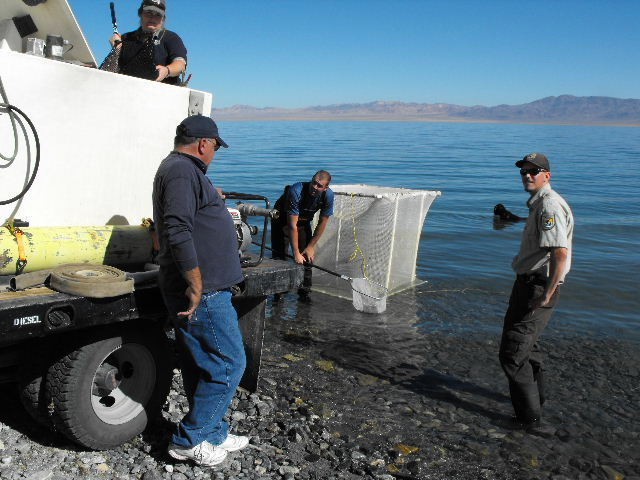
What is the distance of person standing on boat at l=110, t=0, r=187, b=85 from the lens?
223 inches

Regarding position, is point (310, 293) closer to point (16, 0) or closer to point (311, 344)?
point (311, 344)

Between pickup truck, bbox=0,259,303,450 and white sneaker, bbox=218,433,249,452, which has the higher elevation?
pickup truck, bbox=0,259,303,450

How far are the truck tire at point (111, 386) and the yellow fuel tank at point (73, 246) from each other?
0.73m

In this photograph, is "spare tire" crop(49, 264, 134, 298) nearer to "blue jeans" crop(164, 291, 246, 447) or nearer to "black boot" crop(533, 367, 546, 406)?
"blue jeans" crop(164, 291, 246, 447)

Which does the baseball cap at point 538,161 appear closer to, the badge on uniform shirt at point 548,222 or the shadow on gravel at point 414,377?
the badge on uniform shirt at point 548,222

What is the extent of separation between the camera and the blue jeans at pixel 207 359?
150 inches

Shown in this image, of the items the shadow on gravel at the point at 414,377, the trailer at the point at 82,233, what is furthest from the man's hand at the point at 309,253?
the trailer at the point at 82,233

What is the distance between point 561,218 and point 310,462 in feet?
8.88

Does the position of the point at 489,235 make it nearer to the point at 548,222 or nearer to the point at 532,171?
the point at 532,171

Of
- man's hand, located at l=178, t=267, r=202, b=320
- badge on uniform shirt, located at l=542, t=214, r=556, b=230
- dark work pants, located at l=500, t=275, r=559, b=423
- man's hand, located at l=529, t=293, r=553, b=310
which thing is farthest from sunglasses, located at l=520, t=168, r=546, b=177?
man's hand, located at l=178, t=267, r=202, b=320

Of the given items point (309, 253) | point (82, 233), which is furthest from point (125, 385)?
point (309, 253)

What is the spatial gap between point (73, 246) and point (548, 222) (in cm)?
361

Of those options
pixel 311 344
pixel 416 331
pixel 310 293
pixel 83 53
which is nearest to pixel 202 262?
pixel 83 53

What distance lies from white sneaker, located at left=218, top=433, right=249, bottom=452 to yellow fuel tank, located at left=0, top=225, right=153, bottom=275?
1.60 metres
